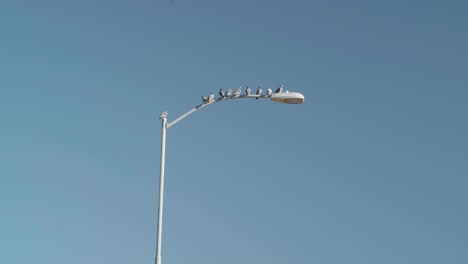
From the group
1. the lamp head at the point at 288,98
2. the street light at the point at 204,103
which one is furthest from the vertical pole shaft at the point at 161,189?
the lamp head at the point at 288,98

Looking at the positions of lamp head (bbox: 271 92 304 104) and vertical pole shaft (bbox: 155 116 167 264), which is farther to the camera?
lamp head (bbox: 271 92 304 104)

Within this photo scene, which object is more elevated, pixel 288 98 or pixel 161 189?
pixel 288 98

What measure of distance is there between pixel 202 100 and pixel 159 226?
3964 mm

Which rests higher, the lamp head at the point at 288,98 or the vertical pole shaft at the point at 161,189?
the lamp head at the point at 288,98

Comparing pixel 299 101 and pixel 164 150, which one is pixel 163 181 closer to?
pixel 164 150

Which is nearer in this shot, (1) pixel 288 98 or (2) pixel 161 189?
(2) pixel 161 189

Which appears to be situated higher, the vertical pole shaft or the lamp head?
the lamp head

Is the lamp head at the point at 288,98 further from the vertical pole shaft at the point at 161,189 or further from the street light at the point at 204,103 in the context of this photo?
the vertical pole shaft at the point at 161,189

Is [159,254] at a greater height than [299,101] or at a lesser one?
lesser

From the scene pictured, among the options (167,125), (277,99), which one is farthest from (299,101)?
(167,125)

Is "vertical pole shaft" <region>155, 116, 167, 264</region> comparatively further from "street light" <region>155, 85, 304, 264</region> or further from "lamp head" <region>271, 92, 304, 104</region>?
"lamp head" <region>271, 92, 304, 104</region>

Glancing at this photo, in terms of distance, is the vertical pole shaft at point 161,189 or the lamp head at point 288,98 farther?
the lamp head at point 288,98

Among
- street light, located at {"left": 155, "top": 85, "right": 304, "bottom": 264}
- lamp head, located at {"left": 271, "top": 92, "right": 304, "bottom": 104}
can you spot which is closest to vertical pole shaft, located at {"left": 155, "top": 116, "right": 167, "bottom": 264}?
street light, located at {"left": 155, "top": 85, "right": 304, "bottom": 264}

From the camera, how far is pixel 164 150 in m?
47.1
